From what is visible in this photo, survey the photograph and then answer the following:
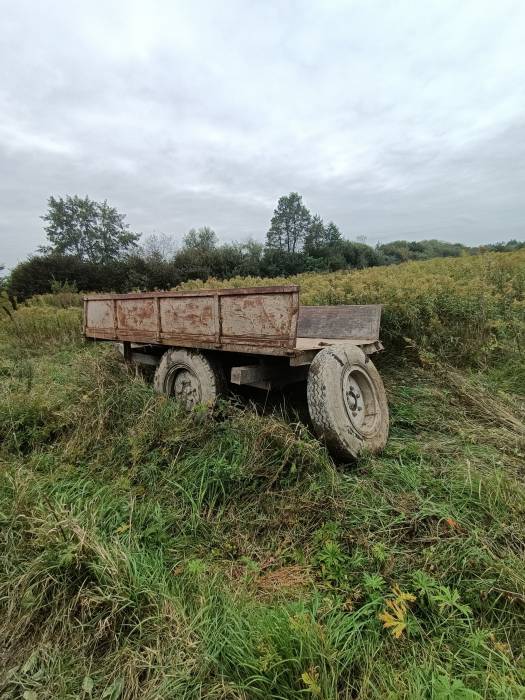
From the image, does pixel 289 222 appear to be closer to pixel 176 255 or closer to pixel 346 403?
pixel 176 255

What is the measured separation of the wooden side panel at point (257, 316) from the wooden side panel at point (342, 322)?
5.38ft

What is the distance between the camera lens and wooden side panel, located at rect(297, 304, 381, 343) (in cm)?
448

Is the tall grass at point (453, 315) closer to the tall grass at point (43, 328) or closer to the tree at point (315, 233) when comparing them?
the tall grass at point (43, 328)

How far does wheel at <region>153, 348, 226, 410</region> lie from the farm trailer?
0.03 ft

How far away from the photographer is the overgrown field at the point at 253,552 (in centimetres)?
152

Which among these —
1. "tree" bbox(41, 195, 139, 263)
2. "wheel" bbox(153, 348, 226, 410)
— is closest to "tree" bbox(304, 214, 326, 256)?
"tree" bbox(41, 195, 139, 263)

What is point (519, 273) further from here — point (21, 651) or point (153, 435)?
point (21, 651)

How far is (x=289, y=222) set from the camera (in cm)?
3809

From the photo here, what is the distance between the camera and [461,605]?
172 cm

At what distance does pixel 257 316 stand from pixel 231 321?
1.11 ft

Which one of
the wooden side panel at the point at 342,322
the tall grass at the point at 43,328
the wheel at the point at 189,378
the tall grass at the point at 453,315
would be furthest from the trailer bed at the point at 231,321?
the tall grass at the point at 43,328

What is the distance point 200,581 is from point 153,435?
153 centimetres

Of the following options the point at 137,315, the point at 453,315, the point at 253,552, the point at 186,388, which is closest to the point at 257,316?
the point at 186,388

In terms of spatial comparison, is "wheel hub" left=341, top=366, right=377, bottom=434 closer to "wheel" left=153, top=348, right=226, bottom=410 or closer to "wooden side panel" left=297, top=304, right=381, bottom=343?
"wooden side panel" left=297, top=304, right=381, bottom=343
